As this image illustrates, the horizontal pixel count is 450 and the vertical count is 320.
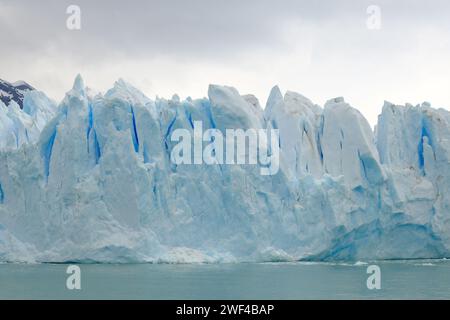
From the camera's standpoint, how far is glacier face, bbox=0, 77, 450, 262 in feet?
66.4

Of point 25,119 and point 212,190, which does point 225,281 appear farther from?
point 25,119

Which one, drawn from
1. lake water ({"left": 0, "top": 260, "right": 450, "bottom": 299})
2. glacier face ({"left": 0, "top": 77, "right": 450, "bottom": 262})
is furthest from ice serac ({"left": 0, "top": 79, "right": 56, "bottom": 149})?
lake water ({"left": 0, "top": 260, "right": 450, "bottom": 299})

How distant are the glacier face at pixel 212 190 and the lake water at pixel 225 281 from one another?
3.17ft

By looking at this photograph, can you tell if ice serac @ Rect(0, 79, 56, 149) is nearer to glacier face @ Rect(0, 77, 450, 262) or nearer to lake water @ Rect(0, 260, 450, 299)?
glacier face @ Rect(0, 77, 450, 262)

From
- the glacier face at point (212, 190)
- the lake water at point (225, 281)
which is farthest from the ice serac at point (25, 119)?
the lake water at point (225, 281)

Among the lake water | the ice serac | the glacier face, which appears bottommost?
the lake water

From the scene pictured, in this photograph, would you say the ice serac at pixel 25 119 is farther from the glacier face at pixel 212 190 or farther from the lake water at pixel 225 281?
the lake water at pixel 225 281

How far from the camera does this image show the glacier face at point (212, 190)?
2025 centimetres

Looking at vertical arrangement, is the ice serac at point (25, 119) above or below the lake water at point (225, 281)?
above

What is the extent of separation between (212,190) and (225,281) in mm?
6235

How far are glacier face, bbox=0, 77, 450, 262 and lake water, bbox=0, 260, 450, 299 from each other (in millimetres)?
965
